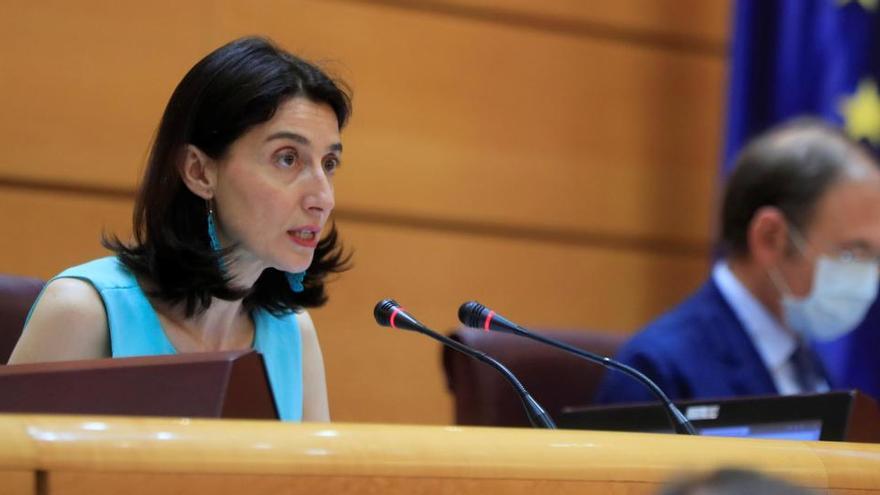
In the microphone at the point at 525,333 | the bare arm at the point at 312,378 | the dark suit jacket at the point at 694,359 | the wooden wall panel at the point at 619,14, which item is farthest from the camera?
the wooden wall panel at the point at 619,14

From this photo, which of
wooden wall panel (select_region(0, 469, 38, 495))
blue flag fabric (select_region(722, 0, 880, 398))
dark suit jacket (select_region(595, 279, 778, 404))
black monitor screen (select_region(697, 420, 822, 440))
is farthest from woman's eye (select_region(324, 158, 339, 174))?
blue flag fabric (select_region(722, 0, 880, 398))

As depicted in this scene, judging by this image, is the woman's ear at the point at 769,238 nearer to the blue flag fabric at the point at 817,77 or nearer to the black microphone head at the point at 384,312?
the blue flag fabric at the point at 817,77

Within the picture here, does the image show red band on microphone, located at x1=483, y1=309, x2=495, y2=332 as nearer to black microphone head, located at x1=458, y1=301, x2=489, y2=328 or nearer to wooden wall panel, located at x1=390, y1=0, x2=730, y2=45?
black microphone head, located at x1=458, y1=301, x2=489, y2=328

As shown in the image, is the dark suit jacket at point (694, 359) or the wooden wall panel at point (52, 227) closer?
the dark suit jacket at point (694, 359)

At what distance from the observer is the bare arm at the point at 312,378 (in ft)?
7.34

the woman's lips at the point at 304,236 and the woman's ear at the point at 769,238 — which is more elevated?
the woman's lips at the point at 304,236

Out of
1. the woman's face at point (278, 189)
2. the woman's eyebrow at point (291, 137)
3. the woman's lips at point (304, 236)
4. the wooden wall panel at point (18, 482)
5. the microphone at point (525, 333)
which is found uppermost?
the woman's eyebrow at point (291, 137)

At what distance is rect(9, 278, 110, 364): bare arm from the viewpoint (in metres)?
1.85

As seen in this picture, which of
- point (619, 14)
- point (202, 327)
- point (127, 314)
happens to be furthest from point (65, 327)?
point (619, 14)

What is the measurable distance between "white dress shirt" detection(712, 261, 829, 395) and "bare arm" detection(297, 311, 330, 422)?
1097mm

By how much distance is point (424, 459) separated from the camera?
124 centimetres

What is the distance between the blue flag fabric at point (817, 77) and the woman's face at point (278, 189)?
1842mm

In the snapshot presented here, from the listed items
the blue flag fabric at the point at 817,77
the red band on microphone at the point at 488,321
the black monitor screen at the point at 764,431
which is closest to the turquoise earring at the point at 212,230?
the red band on microphone at the point at 488,321

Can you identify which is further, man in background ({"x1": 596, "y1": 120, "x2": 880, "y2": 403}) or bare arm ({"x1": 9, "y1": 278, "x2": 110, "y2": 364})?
man in background ({"x1": 596, "y1": 120, "x2": 880, "y2": 403})
